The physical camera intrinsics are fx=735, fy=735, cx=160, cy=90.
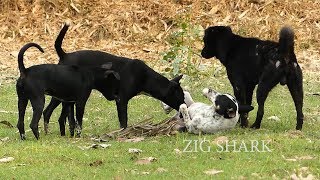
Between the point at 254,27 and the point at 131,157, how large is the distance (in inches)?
603

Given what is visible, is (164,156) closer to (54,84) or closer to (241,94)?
(54,84)

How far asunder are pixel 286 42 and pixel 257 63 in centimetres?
80

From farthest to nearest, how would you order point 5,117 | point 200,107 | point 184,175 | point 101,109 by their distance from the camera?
point 101,109, point 5,117, point 200,107, point 184,175

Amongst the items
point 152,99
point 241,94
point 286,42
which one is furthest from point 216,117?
point 152,99

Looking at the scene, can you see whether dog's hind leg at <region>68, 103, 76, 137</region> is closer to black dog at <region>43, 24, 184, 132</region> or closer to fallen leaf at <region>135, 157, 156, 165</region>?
black dog at <region>43, 24, 184, 132</region>

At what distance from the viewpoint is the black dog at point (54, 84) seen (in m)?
10.3

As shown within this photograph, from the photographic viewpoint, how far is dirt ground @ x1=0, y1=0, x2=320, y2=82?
23014 millimetres

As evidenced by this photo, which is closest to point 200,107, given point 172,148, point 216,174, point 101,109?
point 172,148

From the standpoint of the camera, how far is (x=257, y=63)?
11.2 meters

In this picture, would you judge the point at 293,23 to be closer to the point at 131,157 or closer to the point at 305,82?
the point at 305,82

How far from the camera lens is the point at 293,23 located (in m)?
24.2

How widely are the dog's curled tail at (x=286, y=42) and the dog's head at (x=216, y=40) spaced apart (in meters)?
1.48

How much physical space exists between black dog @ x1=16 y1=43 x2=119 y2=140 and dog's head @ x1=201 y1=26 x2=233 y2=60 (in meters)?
1.85

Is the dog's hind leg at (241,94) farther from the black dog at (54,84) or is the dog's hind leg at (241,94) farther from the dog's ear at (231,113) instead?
the black dog at (54,84)
